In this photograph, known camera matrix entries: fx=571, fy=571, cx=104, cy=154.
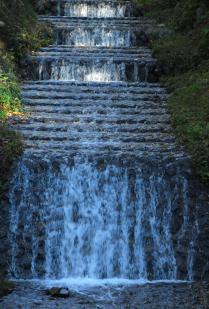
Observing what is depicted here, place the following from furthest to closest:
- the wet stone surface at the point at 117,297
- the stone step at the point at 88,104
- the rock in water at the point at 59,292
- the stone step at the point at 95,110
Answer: the stone step at the point at 88,104 → the stone step at the point at 95,110 → the rock in water at the point at 59,292 → the wet stone surface at the point at 117,297

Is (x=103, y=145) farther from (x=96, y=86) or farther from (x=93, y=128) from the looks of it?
(x=96, y=86)

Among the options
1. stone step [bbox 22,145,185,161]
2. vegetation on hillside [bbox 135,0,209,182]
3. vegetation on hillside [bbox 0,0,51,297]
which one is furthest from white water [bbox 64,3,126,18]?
stone step [bbox 22,145,185,161]

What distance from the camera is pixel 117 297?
30.9ft

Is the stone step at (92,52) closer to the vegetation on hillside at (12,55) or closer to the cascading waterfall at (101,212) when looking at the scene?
the vegetation on hillside at (12,55)

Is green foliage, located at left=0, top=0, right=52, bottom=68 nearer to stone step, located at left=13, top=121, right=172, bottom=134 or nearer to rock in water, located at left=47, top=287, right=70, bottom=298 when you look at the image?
stone step, located at left=13, top=121, right=172, bottom=134

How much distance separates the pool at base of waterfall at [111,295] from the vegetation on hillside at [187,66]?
2.23 meters

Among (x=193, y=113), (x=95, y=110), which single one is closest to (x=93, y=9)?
(x=95, y=110)

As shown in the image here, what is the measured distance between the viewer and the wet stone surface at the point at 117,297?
A: 9.01m

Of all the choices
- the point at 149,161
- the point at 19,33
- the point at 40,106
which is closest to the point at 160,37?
the point at 19,33

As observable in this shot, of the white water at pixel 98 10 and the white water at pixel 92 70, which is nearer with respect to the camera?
the white water at pixel 92 70

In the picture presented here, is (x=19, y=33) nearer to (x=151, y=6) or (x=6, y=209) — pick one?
(x=151, y=6)

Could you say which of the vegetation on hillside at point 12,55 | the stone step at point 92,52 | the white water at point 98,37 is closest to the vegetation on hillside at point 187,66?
the stone step at point 92,52

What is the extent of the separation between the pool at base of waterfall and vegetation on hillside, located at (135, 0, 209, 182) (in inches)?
87.8

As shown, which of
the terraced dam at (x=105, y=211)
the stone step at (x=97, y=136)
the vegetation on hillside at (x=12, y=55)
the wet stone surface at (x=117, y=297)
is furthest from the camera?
the stone step at (x=97, y=136)
